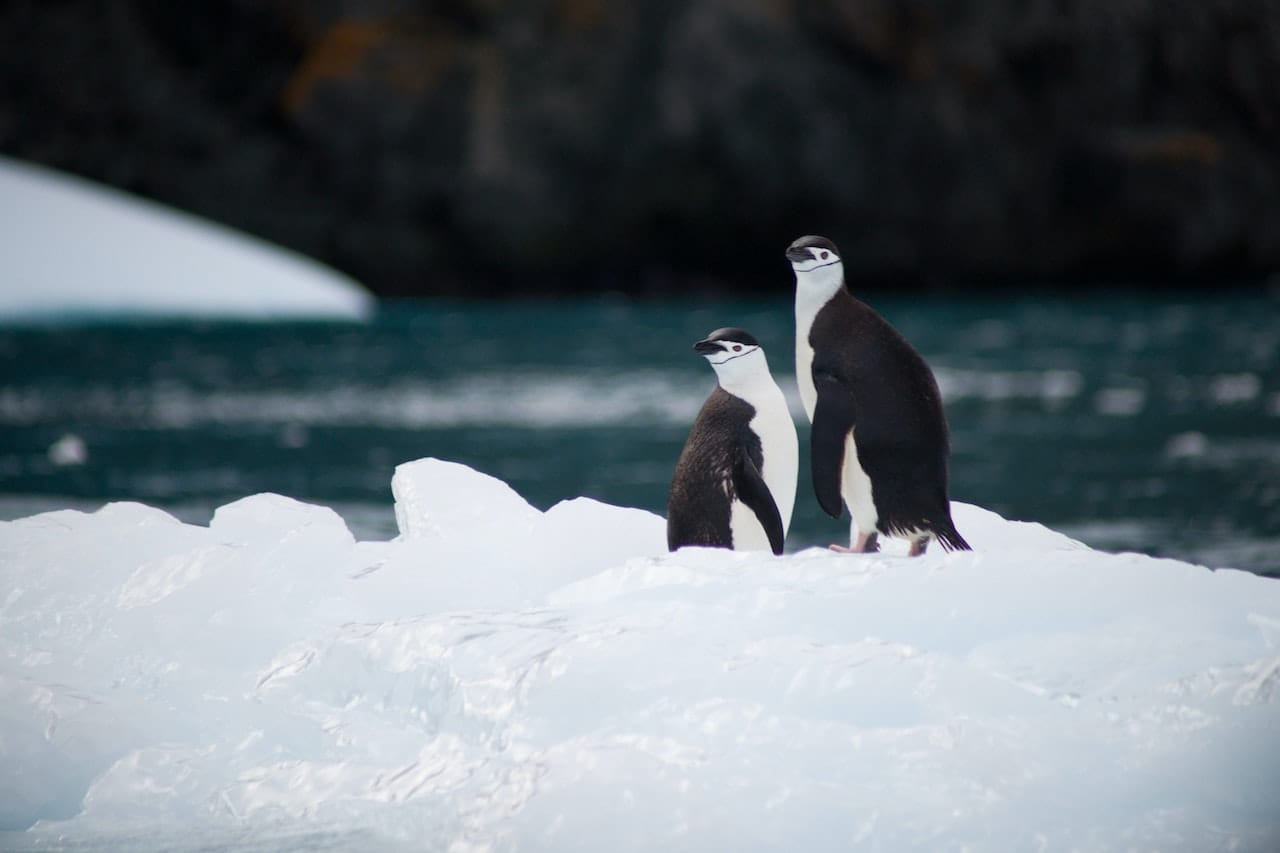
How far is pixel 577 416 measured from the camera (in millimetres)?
17125

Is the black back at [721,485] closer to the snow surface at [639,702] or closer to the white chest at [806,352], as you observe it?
the white chest at [806,352]

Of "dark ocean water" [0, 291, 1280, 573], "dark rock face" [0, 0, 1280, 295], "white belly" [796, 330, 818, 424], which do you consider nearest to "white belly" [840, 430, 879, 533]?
"white belly" [796, 330, 818, 424]

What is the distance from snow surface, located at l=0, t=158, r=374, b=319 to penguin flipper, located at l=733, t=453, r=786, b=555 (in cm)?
2510

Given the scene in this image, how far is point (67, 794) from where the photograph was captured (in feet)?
13.0

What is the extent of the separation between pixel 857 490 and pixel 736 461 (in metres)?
0.38

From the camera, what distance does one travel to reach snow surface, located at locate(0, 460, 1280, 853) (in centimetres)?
340

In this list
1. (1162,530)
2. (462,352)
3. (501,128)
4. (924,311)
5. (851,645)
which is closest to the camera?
(851,645)

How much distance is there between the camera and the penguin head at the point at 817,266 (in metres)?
4.84

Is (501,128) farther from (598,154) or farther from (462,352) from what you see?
(462,352)

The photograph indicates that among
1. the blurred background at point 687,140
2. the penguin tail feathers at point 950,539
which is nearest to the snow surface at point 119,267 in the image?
the blurred background at point 687,140

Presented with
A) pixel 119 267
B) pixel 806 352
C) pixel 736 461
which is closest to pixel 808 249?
pixel 806 352

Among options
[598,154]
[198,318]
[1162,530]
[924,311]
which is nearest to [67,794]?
[1162,530]

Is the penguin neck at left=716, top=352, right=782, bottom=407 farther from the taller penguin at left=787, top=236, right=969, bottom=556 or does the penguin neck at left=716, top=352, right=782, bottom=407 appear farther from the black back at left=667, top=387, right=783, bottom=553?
the taller penguin at left=787, top=236, right=969, bottom=556

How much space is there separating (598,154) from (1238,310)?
17575 millimetres
